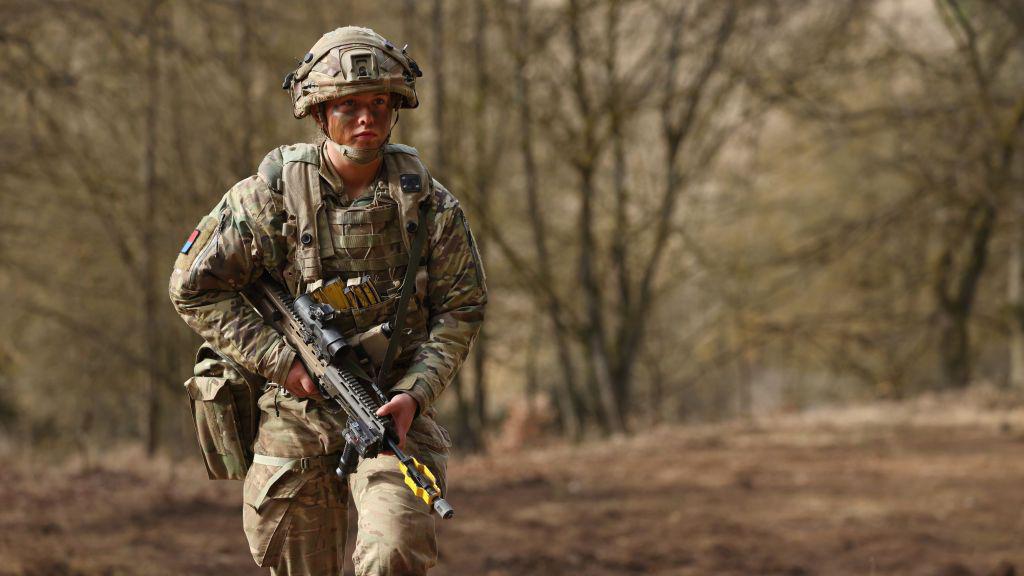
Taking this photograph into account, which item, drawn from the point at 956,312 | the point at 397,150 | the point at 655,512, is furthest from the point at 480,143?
the point at 397,150

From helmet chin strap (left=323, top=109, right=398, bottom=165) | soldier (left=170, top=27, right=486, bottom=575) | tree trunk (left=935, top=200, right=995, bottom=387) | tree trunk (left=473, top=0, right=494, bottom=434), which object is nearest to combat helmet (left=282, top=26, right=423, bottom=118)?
soldier (left=170, top=27, right=486, bottom=575)

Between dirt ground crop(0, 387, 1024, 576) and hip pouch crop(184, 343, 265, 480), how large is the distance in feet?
8.74

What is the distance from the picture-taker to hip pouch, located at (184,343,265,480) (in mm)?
3053

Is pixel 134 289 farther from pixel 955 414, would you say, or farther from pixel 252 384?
pixel 252 384

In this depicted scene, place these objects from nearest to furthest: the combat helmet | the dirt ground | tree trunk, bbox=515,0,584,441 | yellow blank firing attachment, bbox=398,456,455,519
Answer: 1. yellow blank firing attachment, bbox=398,456,455,519
2. the combat helmet
3. the dirt ground
4. tree trunk, bbox=515,0,584,441

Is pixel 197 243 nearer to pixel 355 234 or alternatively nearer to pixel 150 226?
pixel 355 234

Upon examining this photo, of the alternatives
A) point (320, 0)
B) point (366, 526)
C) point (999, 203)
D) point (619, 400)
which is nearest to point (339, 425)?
point (366, 526)

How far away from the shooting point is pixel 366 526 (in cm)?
274

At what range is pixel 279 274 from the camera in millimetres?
3111

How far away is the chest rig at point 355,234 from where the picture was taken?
116 inches

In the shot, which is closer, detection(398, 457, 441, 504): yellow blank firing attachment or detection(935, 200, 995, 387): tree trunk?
detection(398, 457, 441, 504): yellow blank firing attachment

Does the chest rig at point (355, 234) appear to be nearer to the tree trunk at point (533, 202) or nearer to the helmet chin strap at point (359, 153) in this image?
the helmet chin strap at point (359, 153)

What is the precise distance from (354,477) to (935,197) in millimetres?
14103

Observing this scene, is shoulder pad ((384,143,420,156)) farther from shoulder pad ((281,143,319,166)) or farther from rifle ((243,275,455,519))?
rifle ((243,275,455,519))
